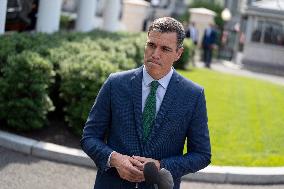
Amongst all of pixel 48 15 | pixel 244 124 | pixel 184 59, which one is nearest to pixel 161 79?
pixel 244 124

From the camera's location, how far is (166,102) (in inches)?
124

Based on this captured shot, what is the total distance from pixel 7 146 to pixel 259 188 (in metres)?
3.37

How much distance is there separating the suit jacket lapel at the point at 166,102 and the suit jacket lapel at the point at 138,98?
0.07 m

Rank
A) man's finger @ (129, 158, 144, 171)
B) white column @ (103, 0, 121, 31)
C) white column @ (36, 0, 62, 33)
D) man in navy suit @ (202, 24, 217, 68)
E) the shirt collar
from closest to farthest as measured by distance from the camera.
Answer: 1. man's finger @ (129, 158, 144, 171)
2. the shirt collar
3. white column @ (36, 0, 62, 33)
4. white column @ (103, 0, 121, 31)
5. man in navy suit @ (202, 24, 217, 68)

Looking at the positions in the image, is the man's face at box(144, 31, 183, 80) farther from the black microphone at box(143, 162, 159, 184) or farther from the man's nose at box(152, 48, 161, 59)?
the black microphone at box(143, 162, 159, 184)

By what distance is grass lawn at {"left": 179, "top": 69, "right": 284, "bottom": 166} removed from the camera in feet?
28.4

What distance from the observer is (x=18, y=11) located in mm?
15883

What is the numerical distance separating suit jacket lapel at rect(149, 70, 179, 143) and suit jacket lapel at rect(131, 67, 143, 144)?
72 mm

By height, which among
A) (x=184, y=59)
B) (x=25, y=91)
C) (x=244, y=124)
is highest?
(x=25, y=91)

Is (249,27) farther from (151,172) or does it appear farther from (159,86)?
(151,172)

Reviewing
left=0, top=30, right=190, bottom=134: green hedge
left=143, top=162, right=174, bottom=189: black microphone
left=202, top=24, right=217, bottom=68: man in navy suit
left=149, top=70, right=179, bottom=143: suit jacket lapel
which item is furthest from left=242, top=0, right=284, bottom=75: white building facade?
left=143, top=162, right=174, bottom=189: black microphone

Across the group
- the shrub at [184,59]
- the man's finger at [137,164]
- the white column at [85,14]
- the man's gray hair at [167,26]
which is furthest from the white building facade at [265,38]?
the man's finger at [137,164]

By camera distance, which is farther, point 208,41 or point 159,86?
point 208,41

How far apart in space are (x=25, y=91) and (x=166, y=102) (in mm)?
5258
